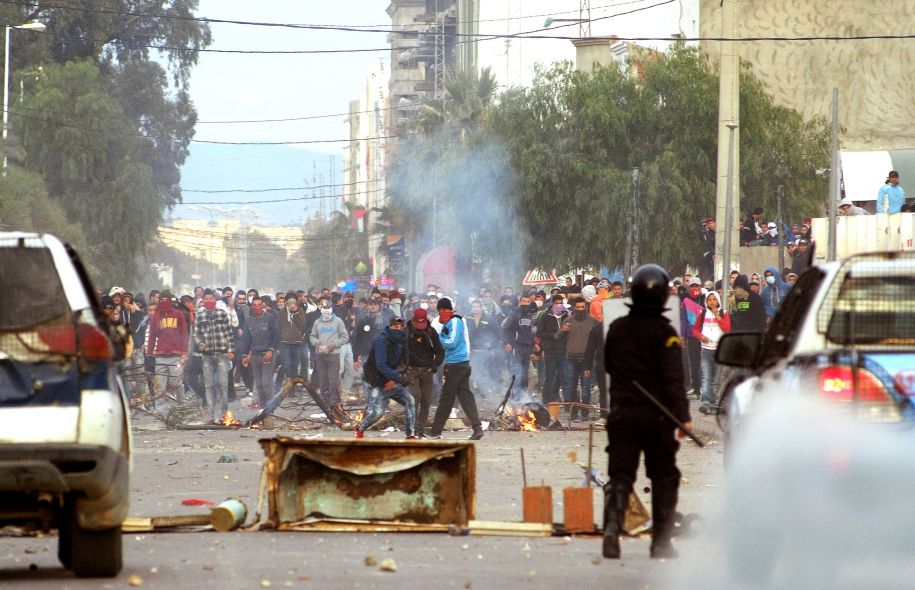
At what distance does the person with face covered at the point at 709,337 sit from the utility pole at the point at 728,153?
3989 millimetres

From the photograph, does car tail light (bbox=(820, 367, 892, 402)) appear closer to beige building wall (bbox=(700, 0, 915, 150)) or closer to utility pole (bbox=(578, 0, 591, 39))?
beige building wall (bbox=(700, 0, 915, 150))

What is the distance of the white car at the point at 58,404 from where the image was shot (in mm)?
7988

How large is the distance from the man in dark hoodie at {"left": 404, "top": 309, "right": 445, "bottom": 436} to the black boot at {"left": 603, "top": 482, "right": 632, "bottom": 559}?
40.5ft

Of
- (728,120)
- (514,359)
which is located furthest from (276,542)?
(728,120)

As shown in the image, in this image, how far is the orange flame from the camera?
22500mm

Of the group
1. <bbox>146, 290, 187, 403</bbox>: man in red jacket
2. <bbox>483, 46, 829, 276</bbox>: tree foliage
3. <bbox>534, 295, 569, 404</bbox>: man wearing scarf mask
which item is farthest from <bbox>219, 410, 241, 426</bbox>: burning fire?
<bbox>483, 46, 829, 276</bbox>: tree foliage

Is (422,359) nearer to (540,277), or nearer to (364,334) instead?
(364,334)

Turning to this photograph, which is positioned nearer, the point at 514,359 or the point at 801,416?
the point at 801,416

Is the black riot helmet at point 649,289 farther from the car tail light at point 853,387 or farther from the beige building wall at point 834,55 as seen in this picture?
the beige building wall at point 834,55

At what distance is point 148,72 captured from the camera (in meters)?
64.8

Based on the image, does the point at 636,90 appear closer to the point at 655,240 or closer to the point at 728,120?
the point at 655,240

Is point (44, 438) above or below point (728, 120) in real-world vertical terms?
below

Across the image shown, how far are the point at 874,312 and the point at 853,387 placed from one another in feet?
2.34

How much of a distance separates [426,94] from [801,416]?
119488 millimetres
